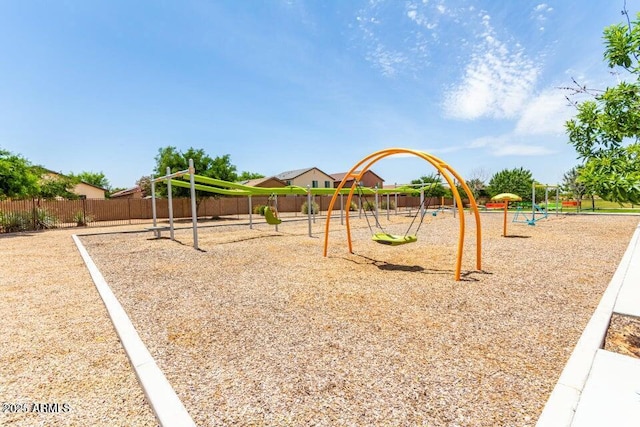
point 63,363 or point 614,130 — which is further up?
point 614,130

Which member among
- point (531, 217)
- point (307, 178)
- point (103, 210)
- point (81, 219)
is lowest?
point (531, 217)

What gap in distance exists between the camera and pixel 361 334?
11.1 feet

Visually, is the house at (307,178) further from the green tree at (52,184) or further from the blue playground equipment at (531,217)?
the blue playground equipment at (531,217)

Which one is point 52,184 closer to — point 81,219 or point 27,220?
point 81,219

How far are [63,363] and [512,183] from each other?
161ft

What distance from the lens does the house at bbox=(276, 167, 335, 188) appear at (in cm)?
4594

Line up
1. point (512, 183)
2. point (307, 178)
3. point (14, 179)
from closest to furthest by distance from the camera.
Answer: point (14, 179) → point (512, 183) → point (307, 178)

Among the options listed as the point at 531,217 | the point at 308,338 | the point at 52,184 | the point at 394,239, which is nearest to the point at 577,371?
the point at 308,338

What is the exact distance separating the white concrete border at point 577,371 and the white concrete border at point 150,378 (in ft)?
7.49

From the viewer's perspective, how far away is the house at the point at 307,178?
45.9m

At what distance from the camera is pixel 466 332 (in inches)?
134

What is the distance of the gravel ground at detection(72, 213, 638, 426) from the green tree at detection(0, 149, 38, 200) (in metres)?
12.8

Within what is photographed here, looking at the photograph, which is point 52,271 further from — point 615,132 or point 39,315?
point 615,132

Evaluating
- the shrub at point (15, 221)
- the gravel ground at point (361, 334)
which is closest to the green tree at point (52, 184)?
the shrub at point (15, 221)
